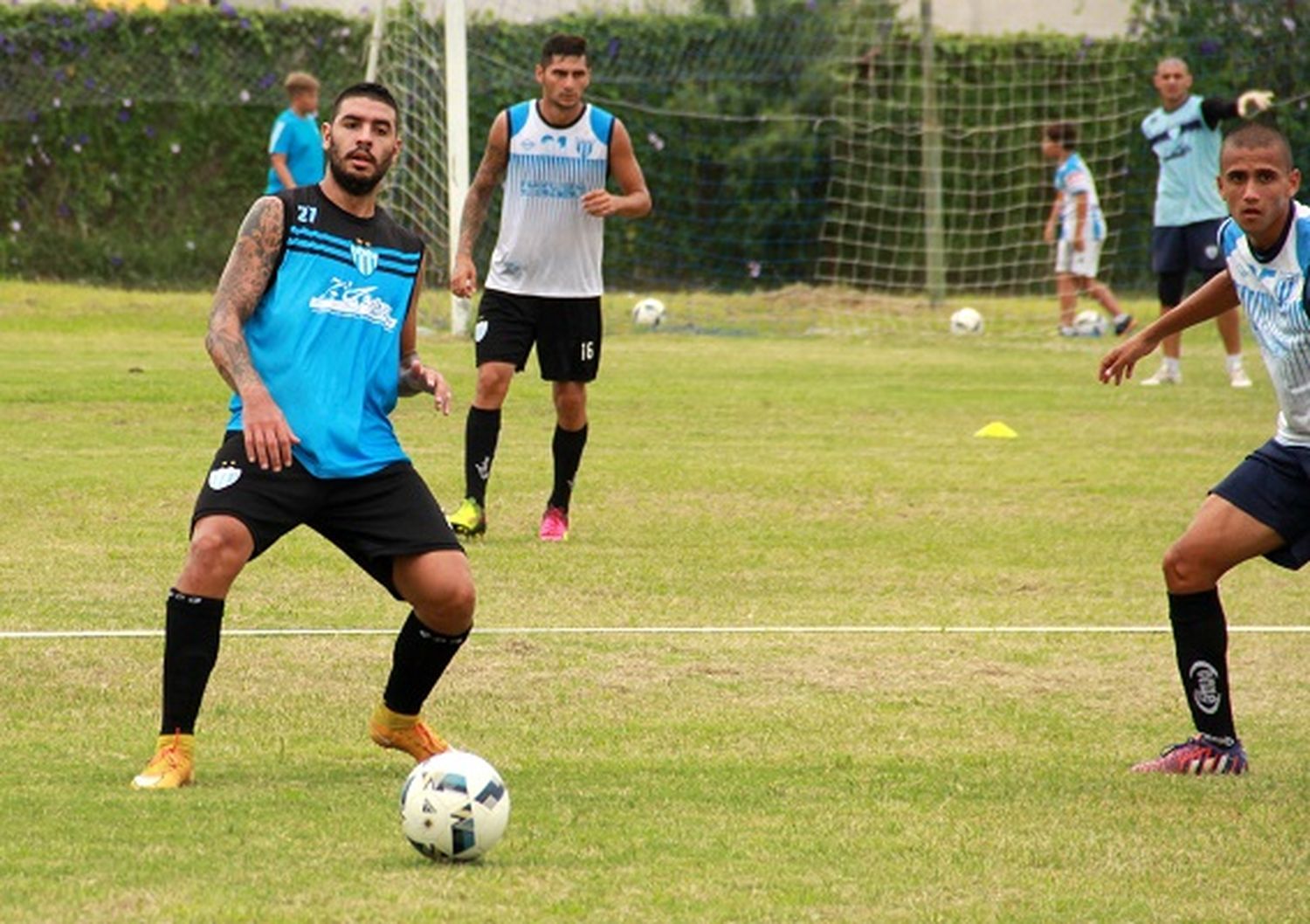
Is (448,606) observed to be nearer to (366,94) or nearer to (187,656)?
(187,656)

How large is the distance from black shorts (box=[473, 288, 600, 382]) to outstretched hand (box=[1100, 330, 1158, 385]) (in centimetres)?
450

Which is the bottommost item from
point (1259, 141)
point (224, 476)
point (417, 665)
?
point (417, 665)

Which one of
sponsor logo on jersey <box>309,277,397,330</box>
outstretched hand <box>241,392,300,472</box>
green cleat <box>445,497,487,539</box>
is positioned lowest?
green cleat <box>445,497,487,539</box>

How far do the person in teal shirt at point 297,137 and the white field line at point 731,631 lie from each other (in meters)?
13.1

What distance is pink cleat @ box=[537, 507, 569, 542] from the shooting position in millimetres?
11641

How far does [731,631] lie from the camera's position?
371 inches

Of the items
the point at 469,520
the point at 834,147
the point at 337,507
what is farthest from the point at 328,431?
the point at 834,147

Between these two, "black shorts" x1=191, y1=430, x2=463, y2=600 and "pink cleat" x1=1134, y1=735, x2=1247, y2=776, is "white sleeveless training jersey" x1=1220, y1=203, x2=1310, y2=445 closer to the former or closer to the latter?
"pink cleat" x1=1134, y1=735, x2=1247, y2=776

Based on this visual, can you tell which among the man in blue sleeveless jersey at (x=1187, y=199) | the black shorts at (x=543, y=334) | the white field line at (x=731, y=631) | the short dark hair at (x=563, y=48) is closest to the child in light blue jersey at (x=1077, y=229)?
the man in blue sleeveless jersey at (x=1187, y=199)

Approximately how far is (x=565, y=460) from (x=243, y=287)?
519 centimetres

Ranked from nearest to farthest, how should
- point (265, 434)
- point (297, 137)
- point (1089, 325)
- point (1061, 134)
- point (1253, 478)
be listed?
point (265, 434)
point (1253, 478)
point (297, 137)
point (1061, 134)
point (1089, 325)

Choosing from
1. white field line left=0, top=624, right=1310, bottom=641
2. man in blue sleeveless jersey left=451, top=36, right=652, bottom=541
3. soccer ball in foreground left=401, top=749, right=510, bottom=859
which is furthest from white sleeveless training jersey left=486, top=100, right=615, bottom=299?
soccer ball in foreground left=401, top=749, right=510, bottom=859

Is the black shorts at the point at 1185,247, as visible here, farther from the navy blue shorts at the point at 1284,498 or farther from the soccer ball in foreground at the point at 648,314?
the navy blue shorts at the point at 1284,498

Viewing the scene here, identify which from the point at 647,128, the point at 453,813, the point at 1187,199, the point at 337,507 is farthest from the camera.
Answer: the point at 647,128
